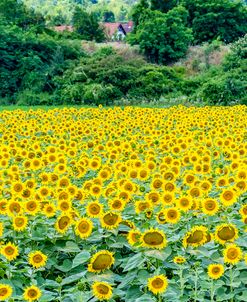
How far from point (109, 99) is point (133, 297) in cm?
1782

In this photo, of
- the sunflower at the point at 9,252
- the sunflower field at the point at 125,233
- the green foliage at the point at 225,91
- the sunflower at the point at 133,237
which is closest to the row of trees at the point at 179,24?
the green foliage at the point at 225,91

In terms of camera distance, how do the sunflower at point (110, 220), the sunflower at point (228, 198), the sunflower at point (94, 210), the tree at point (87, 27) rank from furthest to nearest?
the tree at point (87, 27) → the sunflower at point (228, 198) → the sunflower at point (94, 210) → the sunflower at point (110, 220)

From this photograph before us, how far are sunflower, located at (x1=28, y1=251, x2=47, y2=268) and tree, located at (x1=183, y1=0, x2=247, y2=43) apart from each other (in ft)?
112

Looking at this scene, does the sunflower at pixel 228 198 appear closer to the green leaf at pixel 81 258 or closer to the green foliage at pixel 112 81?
the green leaf at pixel 81 258

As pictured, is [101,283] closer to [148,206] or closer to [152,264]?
[152,264]

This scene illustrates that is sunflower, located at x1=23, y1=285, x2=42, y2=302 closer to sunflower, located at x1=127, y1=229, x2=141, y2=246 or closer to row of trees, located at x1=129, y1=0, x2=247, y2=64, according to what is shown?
sunflower, located at x1=127, y1=229, x2=141, y2=246

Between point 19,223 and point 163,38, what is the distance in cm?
2662

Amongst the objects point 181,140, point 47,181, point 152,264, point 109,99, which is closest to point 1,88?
point 109,99

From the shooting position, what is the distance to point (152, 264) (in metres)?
3.50

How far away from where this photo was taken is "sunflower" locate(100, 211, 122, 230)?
12.5 feet

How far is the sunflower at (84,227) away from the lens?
147 inches

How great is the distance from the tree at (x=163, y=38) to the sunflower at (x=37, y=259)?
26.4 metres

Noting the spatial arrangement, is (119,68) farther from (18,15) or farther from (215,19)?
(215,19)

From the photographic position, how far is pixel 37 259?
3465mm
